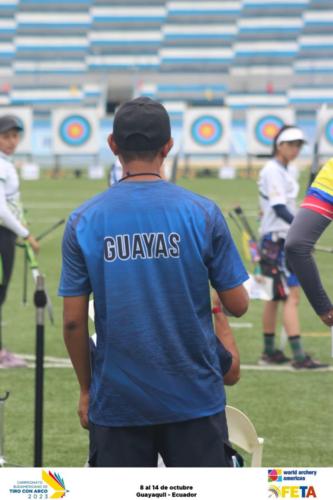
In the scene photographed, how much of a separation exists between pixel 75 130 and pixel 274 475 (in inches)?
1340

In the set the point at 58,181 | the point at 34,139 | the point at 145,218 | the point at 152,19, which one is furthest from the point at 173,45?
the point at 145,218

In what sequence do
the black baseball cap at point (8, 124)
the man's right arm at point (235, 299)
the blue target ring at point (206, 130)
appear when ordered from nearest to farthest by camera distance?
the man's right arm at point (235, 299), the black baseball cap at point (8, 124), the blue target ring at point (206, 130)

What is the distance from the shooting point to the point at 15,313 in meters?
9.12

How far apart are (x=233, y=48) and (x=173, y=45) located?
3.10 metres

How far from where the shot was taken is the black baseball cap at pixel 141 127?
9.30 feet

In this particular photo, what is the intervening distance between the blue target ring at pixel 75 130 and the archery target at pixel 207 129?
3.33 meters

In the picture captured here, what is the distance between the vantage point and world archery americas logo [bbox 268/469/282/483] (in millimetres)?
2635

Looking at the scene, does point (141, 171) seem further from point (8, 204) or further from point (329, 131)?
point (329, 131)

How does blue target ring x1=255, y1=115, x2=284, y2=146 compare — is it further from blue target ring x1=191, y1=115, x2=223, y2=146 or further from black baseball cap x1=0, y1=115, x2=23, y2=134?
black baseball cap x1=0, y1=115, x2=23, y2=134

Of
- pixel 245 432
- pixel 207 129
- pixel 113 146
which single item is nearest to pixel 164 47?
pixel 207 129

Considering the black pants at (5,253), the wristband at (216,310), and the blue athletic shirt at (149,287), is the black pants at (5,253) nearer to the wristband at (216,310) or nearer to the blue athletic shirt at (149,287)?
the wristband at (216,310)

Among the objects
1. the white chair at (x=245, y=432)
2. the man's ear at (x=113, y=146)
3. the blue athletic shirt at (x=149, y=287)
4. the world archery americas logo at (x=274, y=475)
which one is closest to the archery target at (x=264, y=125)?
the white chair at (x=245, y=432)

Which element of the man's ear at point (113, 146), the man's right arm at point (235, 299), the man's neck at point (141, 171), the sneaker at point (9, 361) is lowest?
the sneaker at point (9, 361)

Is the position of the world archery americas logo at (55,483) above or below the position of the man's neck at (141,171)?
below
